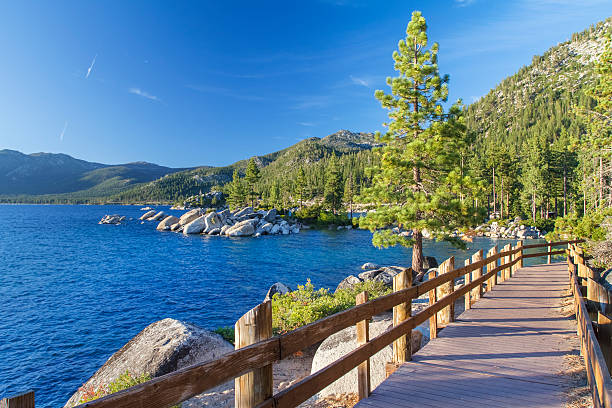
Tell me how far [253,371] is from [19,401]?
60.2 inches

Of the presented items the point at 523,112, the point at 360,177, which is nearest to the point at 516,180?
the point at 360,177

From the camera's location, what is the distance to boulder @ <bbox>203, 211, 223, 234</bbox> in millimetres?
58619

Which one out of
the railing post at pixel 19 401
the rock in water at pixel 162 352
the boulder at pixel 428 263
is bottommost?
the boulder at pixel 428 263

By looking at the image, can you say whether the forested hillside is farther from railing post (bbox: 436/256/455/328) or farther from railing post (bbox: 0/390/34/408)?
railing post (bbox: 0/390/34/408)

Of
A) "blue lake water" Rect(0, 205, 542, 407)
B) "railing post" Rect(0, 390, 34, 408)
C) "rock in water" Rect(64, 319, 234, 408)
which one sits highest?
"railing post" Rect(0, 390, 34, 408)

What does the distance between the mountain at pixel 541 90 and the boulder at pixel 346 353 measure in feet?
433

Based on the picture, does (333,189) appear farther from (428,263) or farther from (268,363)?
(268,363)

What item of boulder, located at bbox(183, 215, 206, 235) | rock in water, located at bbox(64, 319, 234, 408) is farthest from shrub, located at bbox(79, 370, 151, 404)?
boulder, located at bbox(183, 215, 206, 235)

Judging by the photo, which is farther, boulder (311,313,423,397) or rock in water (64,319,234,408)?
rock in water (64,319,234,408)

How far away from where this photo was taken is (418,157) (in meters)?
19.8

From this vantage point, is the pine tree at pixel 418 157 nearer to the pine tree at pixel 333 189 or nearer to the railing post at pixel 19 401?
the railing post at pixel 19 401

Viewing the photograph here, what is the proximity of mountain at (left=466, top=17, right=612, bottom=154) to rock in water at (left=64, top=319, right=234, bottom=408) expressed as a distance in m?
133

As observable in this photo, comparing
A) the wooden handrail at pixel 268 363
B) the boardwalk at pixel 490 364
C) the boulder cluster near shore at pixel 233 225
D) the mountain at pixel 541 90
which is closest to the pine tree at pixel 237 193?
the boulder cluster near shore at pixel 233 225

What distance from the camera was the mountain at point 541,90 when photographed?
446ft
